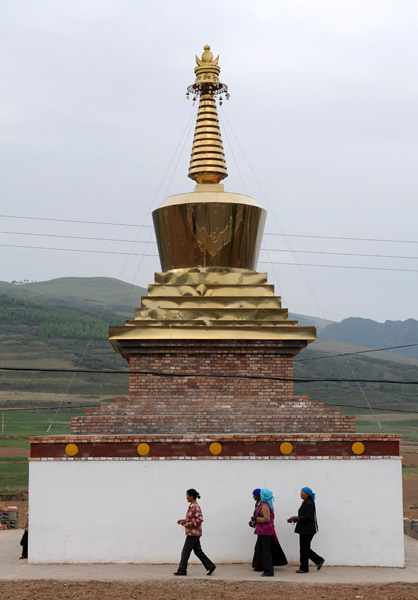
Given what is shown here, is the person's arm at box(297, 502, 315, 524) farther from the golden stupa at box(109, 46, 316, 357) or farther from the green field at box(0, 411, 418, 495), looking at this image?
the green field at box(0, 411, 418, 495)

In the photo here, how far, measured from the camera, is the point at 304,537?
41.9 feet

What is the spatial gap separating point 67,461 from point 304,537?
164 inches

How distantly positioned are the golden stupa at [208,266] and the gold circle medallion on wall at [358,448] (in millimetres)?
2397

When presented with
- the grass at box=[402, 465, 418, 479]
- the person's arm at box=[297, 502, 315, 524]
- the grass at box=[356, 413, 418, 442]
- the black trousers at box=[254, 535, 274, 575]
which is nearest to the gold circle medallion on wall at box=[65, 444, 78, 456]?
the black trousers at box=[254, 535, 274, 575]

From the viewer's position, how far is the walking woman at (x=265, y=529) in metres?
12.5

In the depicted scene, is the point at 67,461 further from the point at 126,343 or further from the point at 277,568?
the point at 277,568

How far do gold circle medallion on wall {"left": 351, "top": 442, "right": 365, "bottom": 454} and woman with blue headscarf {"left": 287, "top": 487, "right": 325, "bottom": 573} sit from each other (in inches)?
52.5

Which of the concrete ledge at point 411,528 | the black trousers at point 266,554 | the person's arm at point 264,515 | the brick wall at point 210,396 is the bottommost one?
the concrete ledge at point 411,528

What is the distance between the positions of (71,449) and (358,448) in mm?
4925

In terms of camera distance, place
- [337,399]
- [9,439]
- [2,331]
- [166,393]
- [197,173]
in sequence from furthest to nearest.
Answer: [2,331] → [337,399] → [9,439] → [197,173] → [166,393]

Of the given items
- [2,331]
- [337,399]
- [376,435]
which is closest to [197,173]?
[376,435]

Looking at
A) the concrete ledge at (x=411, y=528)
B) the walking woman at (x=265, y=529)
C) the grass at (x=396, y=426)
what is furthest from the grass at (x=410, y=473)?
the walking woman at (x=265, y=529)

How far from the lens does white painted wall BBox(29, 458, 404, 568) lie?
1360 centimetres

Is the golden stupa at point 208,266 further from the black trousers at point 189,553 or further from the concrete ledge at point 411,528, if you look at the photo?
the concrete ledge at point 411,528
